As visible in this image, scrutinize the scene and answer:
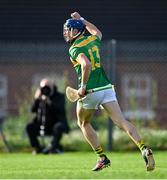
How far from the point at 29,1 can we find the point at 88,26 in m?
15.5

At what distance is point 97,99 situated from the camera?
1151 centimetres

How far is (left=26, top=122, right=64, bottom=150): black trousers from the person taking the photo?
1688 centimetres

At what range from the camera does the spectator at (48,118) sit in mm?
16938

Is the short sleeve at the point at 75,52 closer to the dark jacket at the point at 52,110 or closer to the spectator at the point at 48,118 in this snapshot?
the spectator at the point at 48,118

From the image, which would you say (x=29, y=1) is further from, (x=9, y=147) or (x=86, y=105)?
(x=86, y=105)

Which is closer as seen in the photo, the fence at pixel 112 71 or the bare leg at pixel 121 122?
the bare leg at pixel 121 122

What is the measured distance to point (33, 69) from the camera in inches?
952

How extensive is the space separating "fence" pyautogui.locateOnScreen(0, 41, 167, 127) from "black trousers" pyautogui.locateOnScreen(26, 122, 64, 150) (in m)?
2.07

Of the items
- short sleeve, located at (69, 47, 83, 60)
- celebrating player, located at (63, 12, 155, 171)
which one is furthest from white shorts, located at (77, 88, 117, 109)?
short sleeve, located at (69, 47, 83, 60)

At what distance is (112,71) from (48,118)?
6.71ft

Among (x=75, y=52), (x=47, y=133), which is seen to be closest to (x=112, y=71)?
(x=47, y=133)

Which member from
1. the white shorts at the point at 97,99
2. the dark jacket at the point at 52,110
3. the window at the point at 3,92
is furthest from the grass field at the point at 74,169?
the window at the point at 3,92

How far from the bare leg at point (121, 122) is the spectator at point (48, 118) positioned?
5362mm

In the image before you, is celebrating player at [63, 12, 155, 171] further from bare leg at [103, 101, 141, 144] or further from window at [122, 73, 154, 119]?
window at [122, 73, 154, 119]
